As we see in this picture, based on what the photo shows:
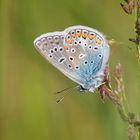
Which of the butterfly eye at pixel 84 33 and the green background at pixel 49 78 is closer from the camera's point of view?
the butterfly eye at pixel 84 33

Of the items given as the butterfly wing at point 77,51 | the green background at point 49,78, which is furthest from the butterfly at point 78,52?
the green background at point 49,78

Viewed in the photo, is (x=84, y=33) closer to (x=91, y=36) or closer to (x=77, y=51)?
(x=91, y=36)

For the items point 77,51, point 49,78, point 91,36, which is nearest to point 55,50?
point 77,51

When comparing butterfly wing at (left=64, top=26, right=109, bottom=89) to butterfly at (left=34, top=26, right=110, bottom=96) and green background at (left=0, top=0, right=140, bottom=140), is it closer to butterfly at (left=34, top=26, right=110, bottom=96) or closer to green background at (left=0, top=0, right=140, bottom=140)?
butterfly at (left=34, top=26, right=110, bottom=96)

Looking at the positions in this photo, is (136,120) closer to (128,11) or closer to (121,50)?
(128,11)

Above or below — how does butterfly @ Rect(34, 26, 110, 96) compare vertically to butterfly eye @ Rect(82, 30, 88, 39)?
below

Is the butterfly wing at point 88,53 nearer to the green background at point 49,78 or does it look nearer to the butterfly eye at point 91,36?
the butterfly eye at point 91,36

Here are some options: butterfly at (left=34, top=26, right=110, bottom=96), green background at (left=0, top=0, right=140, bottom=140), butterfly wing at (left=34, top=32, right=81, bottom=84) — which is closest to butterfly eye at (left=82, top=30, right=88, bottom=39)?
butterfly at (left=34, top=26, right=110, bottom=96)
